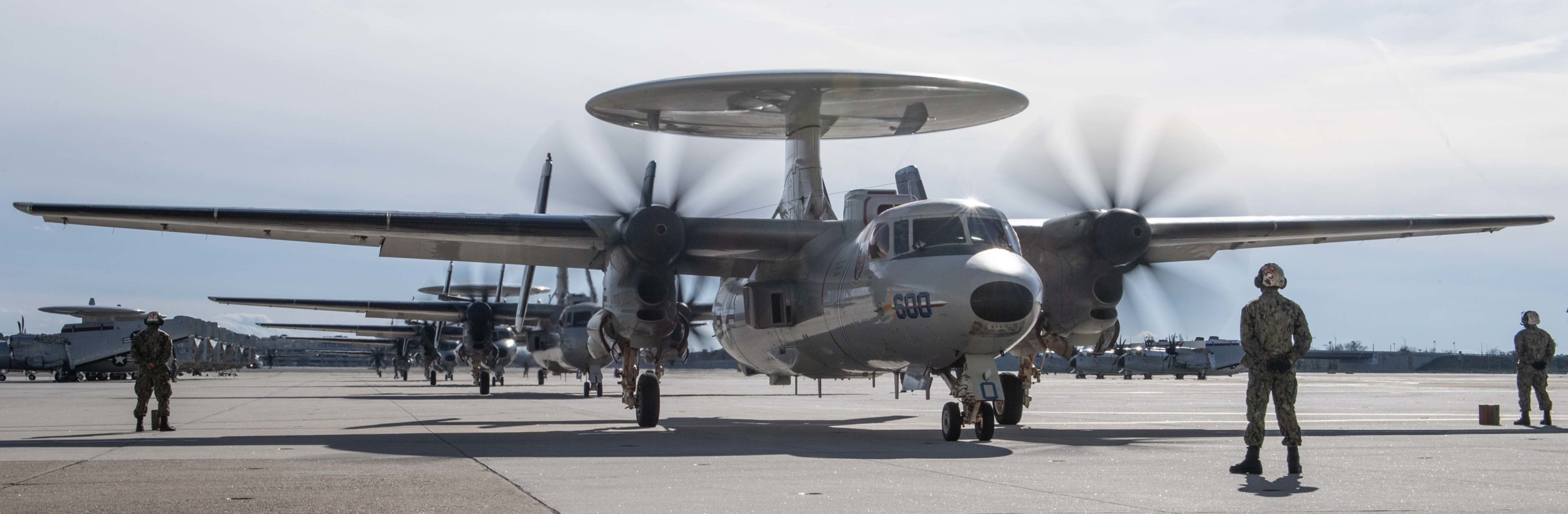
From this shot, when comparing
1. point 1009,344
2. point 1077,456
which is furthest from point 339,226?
point 1077,456

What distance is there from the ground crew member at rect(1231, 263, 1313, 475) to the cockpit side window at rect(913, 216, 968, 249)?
4.49 meters

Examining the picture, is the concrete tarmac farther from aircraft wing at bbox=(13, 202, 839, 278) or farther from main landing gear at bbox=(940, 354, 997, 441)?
aircraft wing at bbox=(13, 202, 839, 278)

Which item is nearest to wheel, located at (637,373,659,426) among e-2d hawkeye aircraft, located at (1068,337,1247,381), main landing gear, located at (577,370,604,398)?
main landing gear, located at (577,370,604,398)

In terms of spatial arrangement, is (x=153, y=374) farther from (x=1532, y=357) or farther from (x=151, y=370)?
(x=1532, y=357)

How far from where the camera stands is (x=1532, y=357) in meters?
19.0

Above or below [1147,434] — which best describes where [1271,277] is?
above

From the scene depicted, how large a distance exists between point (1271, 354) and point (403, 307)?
3611 cm

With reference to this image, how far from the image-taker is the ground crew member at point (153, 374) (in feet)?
58.8

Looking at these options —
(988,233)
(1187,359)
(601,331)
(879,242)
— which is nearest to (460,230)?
(601,331)

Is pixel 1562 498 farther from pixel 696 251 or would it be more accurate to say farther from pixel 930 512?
pixel 696 251

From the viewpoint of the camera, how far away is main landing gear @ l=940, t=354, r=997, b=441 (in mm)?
14305

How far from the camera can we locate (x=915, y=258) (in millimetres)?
14781

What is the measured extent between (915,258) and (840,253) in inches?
91.5

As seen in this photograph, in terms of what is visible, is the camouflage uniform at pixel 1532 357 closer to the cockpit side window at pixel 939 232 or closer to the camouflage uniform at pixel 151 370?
the cockpit side window at pixel 939 232
